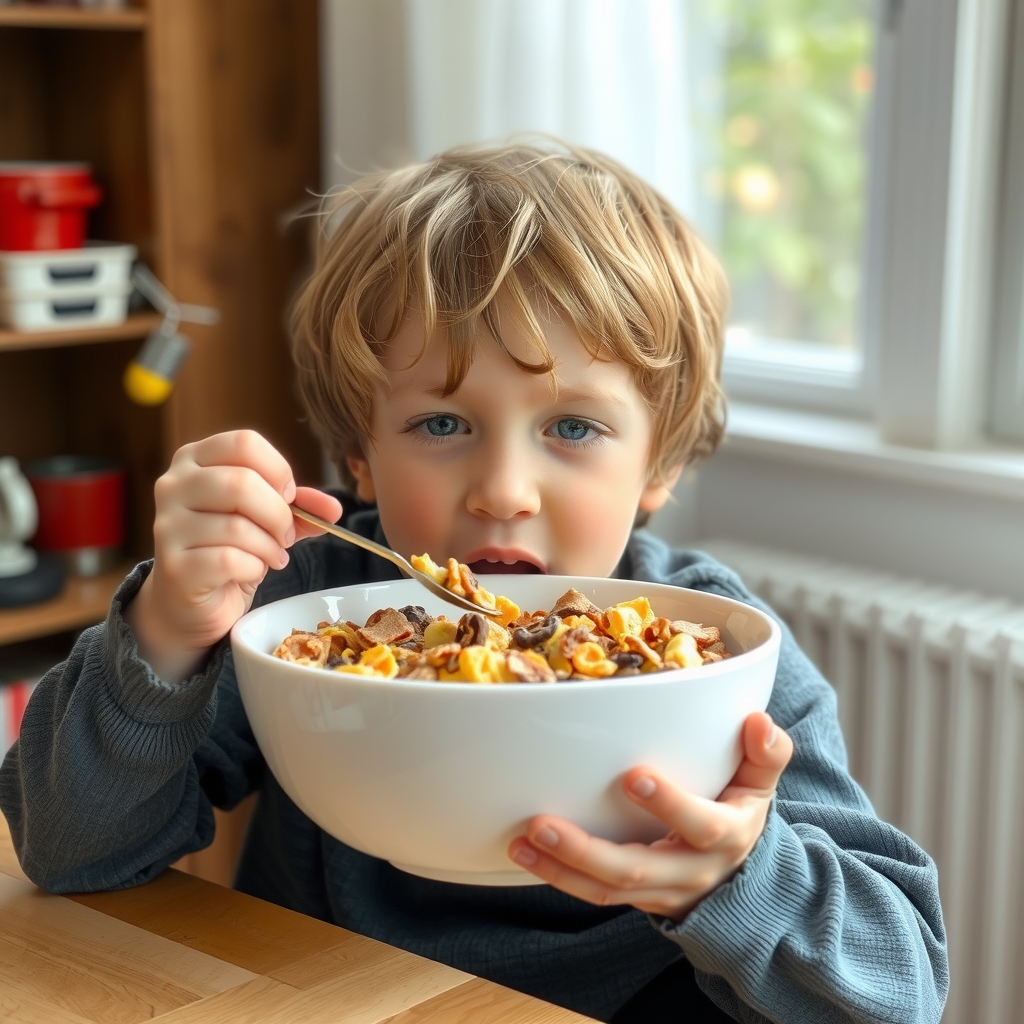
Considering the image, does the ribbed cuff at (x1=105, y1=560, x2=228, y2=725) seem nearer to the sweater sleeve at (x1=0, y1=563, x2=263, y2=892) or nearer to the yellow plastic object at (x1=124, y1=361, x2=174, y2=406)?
the sweater sleeve at (x1=0, y1=563, x2=263, y2=892)

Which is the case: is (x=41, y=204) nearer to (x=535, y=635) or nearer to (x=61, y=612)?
(x=61, y=612)

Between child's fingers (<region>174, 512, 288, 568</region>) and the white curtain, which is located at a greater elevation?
the white curtain

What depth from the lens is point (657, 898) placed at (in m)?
0.74

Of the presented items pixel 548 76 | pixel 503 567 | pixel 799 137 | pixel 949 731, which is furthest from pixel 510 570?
pixel 799 137

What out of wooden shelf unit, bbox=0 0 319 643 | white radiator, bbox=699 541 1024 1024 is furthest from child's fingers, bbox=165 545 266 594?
wooden shelf unit, bbox=0 0 319 643

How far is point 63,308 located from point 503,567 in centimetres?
128

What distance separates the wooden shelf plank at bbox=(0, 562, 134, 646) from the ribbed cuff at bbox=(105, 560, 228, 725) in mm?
1160

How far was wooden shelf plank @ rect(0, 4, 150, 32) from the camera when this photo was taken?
6.30 feet

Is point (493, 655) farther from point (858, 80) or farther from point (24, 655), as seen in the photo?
Result: point (24, 655)

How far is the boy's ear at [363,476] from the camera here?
3.84 ft

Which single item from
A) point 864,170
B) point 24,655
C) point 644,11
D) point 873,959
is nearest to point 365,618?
point 873,959

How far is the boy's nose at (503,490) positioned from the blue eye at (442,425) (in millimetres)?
43

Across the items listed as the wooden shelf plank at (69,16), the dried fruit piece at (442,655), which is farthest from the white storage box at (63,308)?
the dried fruit piece at (442,655)

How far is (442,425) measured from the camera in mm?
1020
